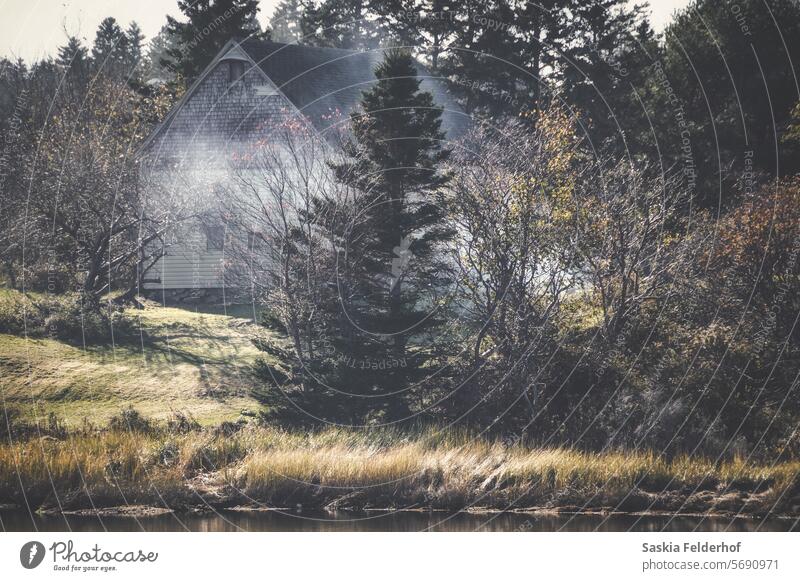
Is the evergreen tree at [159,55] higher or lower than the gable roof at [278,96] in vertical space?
higher

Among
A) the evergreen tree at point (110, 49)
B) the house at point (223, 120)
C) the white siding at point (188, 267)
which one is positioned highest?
the evergreen tree at point (110, 49)

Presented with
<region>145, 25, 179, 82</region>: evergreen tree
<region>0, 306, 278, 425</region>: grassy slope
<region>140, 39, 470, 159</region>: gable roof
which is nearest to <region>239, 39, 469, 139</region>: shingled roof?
<region>140, 39, 470, 159</region>: gable roof

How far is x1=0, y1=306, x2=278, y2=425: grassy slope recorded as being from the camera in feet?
80.4

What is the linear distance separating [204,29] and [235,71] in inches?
238

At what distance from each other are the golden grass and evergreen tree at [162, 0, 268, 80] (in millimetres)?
25117

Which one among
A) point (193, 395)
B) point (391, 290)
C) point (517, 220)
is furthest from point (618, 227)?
point (193, 395)

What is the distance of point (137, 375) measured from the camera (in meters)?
26.9

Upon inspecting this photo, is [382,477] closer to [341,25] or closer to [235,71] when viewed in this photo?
[235,71]

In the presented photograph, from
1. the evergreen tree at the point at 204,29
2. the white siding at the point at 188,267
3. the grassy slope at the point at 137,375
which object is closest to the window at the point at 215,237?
the white siding at the point at 188,267

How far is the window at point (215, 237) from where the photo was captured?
113 feet

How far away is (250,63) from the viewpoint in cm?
3756

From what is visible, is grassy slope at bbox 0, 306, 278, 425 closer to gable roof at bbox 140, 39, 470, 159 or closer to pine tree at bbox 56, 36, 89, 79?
gable roof at bbox 140, 39, 470, 159

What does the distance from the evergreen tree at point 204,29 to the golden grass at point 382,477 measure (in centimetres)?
2512

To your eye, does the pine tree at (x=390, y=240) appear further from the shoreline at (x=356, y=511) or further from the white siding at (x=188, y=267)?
the white siding at (x=188, y=267)
